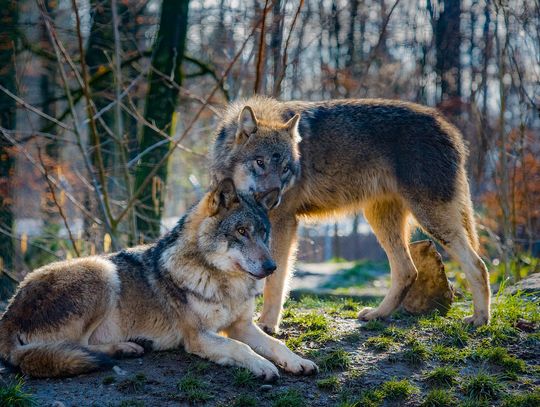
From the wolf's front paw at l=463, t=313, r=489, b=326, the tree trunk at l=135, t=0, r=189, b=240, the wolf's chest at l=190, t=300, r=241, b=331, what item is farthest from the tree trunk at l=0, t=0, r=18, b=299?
the wolf's front paw at l=463, t=313, r=489, b=326

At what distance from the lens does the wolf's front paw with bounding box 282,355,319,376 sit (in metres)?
4.57

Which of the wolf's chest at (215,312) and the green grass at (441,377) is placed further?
the wolf's chest at (215,312)

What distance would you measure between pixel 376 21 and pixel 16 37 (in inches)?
362

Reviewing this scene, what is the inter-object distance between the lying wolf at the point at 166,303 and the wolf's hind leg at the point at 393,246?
66.8 inches

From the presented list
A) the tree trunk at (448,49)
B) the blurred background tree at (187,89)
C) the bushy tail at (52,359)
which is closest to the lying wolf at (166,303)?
the bushy tail at (52,359)

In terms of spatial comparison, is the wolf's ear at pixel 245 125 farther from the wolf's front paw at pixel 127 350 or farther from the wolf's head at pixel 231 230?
the wolf's front paw at pixel 127 350

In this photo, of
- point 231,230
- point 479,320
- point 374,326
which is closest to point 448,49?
point 479,320

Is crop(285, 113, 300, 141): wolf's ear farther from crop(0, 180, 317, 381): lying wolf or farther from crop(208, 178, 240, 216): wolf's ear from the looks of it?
crop(208, 178, 240, 216): wolf's ear

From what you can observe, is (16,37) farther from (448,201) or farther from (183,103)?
(448,201)

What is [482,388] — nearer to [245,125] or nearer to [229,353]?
[229,353]

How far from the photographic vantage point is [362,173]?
6105mm

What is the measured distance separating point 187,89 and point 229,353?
29.4 ft

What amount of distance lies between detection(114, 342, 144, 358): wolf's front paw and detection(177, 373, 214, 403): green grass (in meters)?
0.60

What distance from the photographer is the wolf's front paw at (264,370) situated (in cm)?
440
